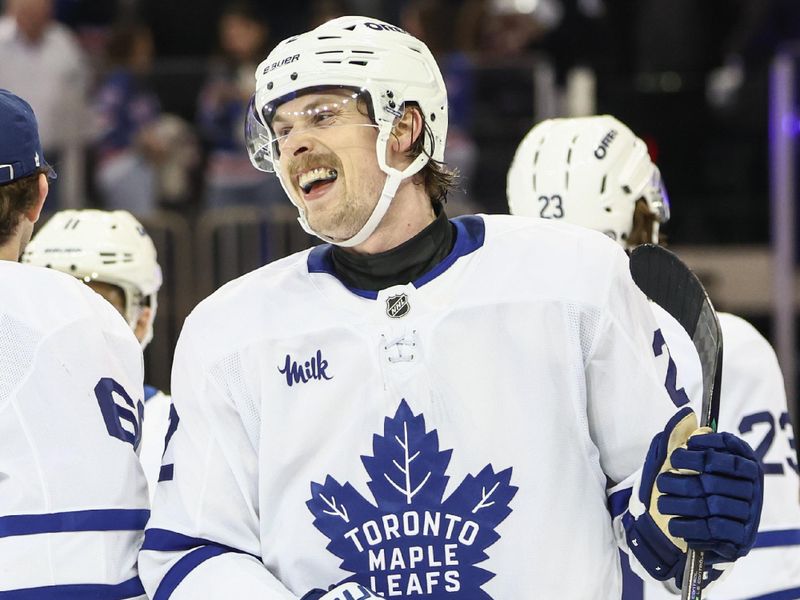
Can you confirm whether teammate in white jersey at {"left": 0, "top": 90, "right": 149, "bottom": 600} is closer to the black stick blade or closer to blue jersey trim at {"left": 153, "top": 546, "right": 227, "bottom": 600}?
blue jersey trim at {"left": 153, "top": 546, "right": 227, "bottom": 600}

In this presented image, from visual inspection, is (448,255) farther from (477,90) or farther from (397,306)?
(477,90)

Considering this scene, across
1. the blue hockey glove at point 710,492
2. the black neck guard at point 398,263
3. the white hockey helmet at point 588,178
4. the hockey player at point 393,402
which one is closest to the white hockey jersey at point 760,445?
the white hockey helmet at point 588,178

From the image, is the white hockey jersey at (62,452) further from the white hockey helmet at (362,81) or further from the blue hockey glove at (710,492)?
the blue hockey glove at (710,492)

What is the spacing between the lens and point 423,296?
2570 mm

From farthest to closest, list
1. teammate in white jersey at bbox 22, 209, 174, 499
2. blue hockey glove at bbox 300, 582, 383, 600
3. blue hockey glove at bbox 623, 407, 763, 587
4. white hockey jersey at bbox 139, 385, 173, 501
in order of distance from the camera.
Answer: teammate in white jersey at bbox 22, 209, 174, 499 → white hockey jersey at bbox 139, 385, 173, 501 → blue hockey glove at bbox 300, 582, 383, 600 → blue hockey glove at bbox 623, 407, 763, 587

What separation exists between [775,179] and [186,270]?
247 cm

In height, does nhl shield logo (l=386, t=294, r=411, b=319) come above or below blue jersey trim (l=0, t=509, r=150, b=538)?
above

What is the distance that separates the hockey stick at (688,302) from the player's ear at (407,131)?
44 cm

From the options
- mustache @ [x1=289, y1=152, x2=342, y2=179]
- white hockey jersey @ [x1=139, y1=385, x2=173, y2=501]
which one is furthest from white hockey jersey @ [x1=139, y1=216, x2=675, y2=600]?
white hockey jersey @ [x1=139, y1=385, x2=173, y2=501]

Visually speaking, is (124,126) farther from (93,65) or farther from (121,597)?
(121,597)

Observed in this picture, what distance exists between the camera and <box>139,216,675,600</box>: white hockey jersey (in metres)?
2.49

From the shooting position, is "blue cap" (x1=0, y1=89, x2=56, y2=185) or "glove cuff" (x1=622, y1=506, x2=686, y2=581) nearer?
"glove cuff" (x1=622, y1=506, x2=686, y2=581)

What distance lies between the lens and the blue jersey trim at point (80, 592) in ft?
8.44

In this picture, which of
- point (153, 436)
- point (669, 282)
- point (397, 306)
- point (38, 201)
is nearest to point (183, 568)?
point (397, 306)
